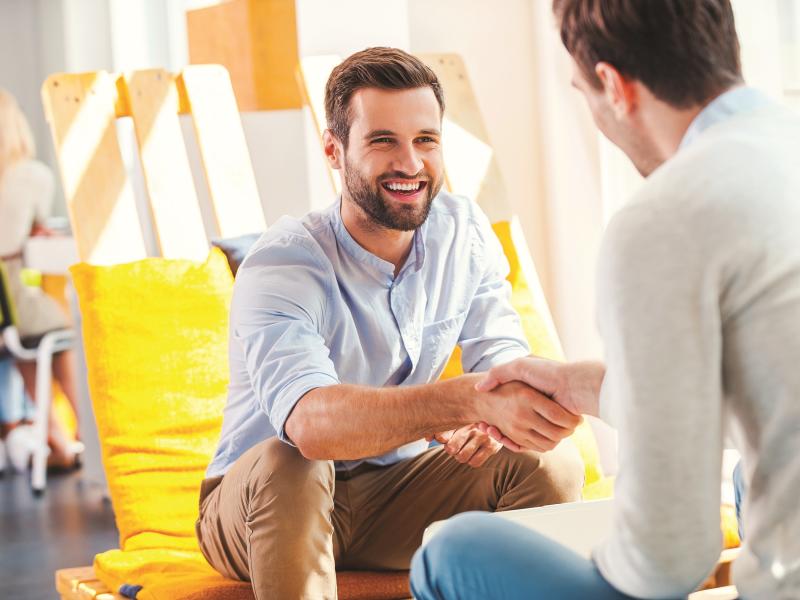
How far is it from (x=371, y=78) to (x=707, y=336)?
1203 mm

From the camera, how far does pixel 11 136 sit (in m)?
5.20

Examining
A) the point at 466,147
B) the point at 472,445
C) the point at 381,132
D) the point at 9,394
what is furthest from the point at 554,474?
the point at 9,394

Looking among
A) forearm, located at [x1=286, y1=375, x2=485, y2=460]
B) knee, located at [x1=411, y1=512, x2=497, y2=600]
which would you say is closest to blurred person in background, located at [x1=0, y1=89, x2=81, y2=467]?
forearm, located at [x1=286, y1=375, x2=485, y2=460]

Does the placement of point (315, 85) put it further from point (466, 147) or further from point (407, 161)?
point (407, 161)

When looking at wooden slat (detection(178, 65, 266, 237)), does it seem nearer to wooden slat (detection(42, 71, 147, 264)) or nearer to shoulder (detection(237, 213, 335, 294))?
A: wooden slat (detection(42, 71, 147, 264))

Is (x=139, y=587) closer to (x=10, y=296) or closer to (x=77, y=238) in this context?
(x=77, y=238)

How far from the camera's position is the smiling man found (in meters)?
1.68

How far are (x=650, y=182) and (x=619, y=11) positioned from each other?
195 millimetres

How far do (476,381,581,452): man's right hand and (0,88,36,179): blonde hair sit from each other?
410 centimetres

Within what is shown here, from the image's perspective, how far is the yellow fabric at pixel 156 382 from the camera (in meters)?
2.33

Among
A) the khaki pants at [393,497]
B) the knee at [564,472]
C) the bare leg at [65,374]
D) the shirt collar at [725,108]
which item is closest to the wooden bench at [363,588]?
the khaki pants at [393,497]

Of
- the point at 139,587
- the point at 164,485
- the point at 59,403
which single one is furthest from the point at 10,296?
the point at 139,587

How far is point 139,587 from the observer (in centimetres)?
206

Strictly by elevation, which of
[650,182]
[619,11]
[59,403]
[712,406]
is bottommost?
[59,403]
